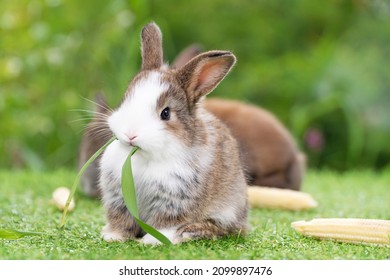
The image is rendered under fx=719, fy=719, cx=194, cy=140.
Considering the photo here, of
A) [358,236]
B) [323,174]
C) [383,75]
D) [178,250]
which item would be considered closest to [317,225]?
[358,236]

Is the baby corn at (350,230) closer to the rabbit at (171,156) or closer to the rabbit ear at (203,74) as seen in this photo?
the rabbit at (171,156)

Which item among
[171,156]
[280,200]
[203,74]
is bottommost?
[280,200]

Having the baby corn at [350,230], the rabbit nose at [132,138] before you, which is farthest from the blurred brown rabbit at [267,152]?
the rabbit nose at [132,138]

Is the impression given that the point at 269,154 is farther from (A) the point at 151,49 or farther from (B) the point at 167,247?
(B) the point at 167,247

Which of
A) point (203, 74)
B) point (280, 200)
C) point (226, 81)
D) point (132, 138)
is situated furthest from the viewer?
point (226, 81)

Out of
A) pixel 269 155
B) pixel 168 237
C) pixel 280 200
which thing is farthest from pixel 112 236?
pixel 269 155
